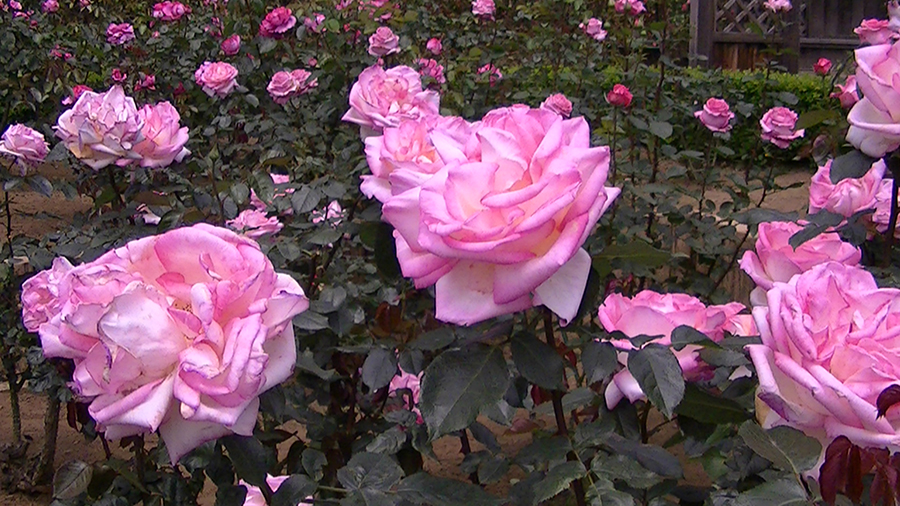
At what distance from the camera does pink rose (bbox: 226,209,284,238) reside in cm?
144

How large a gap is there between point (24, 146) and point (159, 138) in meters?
0.60

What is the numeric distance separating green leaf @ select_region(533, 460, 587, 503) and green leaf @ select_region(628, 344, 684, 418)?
10cm

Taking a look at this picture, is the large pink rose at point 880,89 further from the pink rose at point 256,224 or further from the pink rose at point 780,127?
the pink rose at point 780,127

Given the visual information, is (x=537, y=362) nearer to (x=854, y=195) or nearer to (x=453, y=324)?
(x=453, y=324)

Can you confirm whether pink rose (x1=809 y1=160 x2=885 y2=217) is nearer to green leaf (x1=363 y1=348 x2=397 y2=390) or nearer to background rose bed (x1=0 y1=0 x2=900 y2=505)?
background rose bed (x1=0 y1=0 x2=900 y2=505)

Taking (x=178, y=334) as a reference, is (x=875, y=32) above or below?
below

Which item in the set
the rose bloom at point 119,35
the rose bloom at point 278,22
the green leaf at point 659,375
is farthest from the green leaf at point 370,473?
the rose bloom at point 119,35

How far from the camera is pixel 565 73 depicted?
129 inches

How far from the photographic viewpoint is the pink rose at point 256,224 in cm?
144

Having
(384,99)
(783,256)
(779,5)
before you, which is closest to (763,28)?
(779,5)

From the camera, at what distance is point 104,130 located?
1.33 m

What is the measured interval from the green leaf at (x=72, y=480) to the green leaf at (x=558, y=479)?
56cm

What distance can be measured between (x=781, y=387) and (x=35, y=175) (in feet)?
5.51

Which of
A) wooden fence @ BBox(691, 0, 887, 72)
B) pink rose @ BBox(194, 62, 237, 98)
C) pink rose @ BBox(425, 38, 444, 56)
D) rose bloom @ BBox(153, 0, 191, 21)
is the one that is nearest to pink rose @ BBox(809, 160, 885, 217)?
pink rose @ BBox(194, 62, 237, 98)
